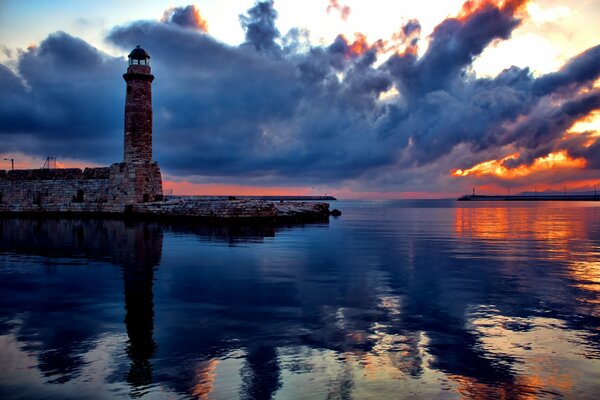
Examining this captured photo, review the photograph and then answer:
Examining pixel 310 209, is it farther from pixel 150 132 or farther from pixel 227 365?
pixel 227 365

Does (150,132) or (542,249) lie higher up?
(150,132)

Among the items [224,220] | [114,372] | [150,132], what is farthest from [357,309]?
[150,132]

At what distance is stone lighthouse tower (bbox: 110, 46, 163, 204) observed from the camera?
2945 centimetres

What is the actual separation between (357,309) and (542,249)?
1295cm

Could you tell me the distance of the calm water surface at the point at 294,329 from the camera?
14.9 feet

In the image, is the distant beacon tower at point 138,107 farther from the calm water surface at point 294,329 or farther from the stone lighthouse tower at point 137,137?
the calm water surface at point 294,329

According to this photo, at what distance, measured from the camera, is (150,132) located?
99.1 ft

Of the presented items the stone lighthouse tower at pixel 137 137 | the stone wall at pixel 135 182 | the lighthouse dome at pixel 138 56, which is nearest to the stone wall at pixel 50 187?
the stone wall at pixel 135 182

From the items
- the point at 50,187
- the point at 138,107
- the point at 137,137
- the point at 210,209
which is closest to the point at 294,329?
the point at 210,209

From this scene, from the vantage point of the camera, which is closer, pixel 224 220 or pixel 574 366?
pixel 574 366

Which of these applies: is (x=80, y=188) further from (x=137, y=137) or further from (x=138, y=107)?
(x=138, y=107)

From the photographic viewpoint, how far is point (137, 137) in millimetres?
29562

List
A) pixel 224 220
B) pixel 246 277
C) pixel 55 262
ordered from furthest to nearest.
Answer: pixel 224 220 < pixel 55 262 < pixel 246 277

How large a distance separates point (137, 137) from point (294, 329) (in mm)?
26002
